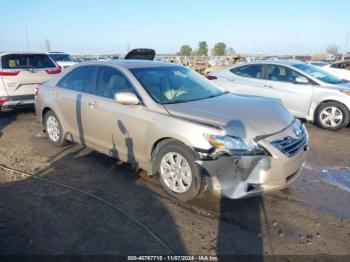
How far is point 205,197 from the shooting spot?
4.11 metres

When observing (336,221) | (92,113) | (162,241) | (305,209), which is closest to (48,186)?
(92,113)

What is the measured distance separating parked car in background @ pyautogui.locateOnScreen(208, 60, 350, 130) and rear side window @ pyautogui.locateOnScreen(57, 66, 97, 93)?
424 centimetres

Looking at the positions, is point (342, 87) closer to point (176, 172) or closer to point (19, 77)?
point (176, 172)

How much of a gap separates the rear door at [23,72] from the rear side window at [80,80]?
10.0 feet

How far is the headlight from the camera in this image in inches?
138

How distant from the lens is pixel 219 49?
71125 mm

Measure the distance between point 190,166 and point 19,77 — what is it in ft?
20.7

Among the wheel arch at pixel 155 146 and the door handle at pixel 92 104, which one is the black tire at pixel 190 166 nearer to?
the wheel arch at pixel 155 146

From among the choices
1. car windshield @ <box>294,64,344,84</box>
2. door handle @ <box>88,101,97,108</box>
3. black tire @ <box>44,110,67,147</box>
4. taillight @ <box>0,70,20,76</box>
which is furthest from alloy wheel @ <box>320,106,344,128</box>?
taillight @ <box>0,70,20,76</box>

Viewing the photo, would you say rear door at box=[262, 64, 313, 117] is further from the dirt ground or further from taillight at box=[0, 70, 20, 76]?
taillight at box=[0, 70, 20, 76]

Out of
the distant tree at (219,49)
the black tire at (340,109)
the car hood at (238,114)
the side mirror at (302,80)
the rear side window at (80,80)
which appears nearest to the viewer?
the car hood at (238,114)

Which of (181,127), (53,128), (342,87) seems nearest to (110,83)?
(181,127)

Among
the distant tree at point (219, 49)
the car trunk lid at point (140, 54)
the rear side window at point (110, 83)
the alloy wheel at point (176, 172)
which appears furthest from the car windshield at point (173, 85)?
the distant tree at point (219, 49)

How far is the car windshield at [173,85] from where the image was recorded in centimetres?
441
